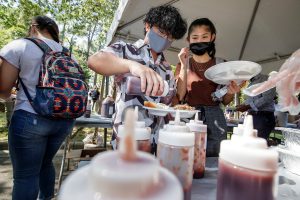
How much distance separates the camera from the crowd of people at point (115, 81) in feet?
4.78

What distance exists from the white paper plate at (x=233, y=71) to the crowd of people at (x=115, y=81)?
0.43ft

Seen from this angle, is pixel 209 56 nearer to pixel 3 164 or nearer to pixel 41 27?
pixel 41 27

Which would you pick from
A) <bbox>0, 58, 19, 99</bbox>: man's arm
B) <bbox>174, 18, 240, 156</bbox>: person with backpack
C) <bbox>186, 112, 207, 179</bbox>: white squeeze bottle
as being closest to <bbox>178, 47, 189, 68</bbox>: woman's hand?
<bbox>174, 18, 240, 156</bbox>: person with backpack

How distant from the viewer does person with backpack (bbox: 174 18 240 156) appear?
186 centimetres

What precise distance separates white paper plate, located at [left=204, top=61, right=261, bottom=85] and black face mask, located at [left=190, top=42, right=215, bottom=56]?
31 cm

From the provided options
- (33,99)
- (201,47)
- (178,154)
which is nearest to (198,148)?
(178,154)

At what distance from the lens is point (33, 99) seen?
1663mm

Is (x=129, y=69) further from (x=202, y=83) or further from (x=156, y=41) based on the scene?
(x=202, y=83)

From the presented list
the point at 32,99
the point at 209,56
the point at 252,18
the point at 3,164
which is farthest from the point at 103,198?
the point at 3,164

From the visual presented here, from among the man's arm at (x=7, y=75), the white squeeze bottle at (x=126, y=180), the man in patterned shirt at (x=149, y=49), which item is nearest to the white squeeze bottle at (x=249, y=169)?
the white squeeze bottle at (x=126, y=180)

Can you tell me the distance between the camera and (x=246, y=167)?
0.49m

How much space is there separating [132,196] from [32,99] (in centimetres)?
163

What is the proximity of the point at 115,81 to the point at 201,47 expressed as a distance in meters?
0.84

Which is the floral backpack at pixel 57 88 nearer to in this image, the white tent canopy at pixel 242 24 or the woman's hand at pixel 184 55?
the woman's hand at pixel 184 55
